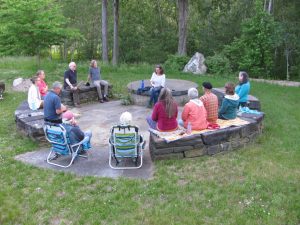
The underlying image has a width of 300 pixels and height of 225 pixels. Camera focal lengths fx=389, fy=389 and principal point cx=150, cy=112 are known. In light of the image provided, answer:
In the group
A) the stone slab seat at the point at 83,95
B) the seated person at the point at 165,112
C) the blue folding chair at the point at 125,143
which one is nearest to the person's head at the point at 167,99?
the seated person at the point at 165,112

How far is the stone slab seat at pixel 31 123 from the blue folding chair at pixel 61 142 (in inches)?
35.9

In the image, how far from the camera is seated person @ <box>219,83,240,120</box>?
7730 millimetres

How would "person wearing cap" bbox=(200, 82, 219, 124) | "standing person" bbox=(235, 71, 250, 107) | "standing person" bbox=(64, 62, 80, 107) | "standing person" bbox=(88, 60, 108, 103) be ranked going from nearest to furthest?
"person wearing cap" bbox=(200, 82, 219, 124) → "standing person" bbox=(235, 71, 250, 107) → "standing person" bbox=(64, 62, 80, 107) → "standing person" bbox=(88, 60, 108, 103)

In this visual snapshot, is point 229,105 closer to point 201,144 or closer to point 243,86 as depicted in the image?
point 201,144

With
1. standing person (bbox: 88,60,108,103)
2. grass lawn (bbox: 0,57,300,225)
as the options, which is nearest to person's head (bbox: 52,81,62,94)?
grass lawn (bbox: 0,57,300,225)

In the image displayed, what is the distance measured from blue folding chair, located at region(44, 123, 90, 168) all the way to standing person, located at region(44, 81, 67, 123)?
506mm

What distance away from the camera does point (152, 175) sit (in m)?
6.40

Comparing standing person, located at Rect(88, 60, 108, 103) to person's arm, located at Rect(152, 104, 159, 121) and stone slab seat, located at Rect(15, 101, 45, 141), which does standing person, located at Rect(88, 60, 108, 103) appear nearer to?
stone slab seat, located at Rect(15, 101, 45, 141)

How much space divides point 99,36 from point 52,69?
12553 millimetres

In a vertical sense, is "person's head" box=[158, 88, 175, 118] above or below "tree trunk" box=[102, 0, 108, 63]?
below

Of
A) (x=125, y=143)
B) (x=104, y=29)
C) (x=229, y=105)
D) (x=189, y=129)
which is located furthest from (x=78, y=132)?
(x=104, y=29)

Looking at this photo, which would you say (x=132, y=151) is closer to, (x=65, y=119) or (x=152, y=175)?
(x=152, y=175)

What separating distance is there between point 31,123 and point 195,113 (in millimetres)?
3384

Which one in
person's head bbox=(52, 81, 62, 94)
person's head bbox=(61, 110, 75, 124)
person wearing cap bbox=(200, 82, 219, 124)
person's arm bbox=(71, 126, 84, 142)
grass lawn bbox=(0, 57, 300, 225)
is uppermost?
person's head bbox=(52, 81, 62, 94)
